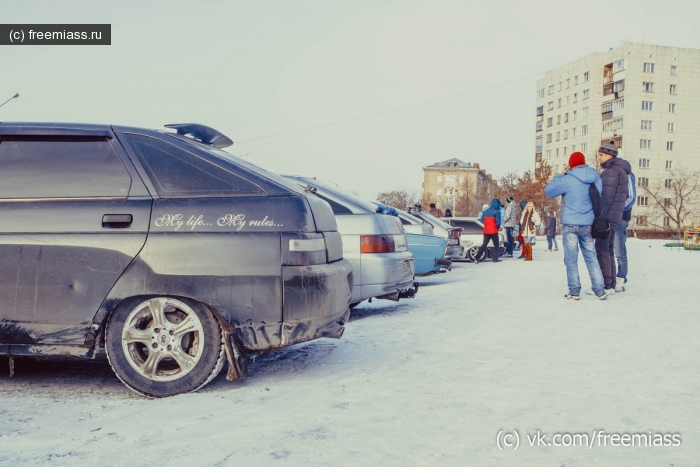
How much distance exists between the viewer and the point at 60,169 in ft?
13.1

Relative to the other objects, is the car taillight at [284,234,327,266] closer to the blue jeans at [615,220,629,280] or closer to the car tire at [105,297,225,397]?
the car tire at [105,297,225,397]

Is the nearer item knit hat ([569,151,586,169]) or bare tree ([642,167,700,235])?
knit hat ([569,151,586,169])

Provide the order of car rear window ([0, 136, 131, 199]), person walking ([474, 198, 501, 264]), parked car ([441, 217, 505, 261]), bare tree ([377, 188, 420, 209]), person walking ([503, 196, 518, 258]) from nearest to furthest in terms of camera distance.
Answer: car rear window ([0, 136, 131, 199]), person walking ([474, 198, 501, 264]), parked car ([441, 217, 505, 261]), person walking ([503, 196, 518, 258]), bare tree ([377, 188, 420, 209])

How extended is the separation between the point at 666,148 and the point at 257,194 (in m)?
89.1

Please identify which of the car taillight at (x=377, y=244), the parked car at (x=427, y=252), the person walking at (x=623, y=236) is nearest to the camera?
the car taillight at (x=377, y=244)

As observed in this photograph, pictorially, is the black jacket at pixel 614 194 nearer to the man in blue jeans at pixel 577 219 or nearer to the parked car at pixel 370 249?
the man in blue jeans at pixel 577 219

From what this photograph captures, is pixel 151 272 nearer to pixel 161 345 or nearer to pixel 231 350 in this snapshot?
pixel 161 345

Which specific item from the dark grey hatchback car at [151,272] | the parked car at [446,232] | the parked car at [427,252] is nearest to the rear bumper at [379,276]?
the dark grey hatchback car at [151,272]

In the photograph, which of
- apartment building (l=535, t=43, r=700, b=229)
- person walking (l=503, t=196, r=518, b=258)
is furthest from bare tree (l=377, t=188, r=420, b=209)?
person walking (l=503, t=196, r=518, b=258)

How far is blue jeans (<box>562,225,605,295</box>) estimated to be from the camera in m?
8.30

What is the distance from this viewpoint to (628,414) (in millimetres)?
3449

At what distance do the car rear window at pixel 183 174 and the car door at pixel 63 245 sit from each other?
0.46 ft

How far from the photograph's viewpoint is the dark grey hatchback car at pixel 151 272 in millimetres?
3805

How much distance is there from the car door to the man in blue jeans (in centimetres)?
601
